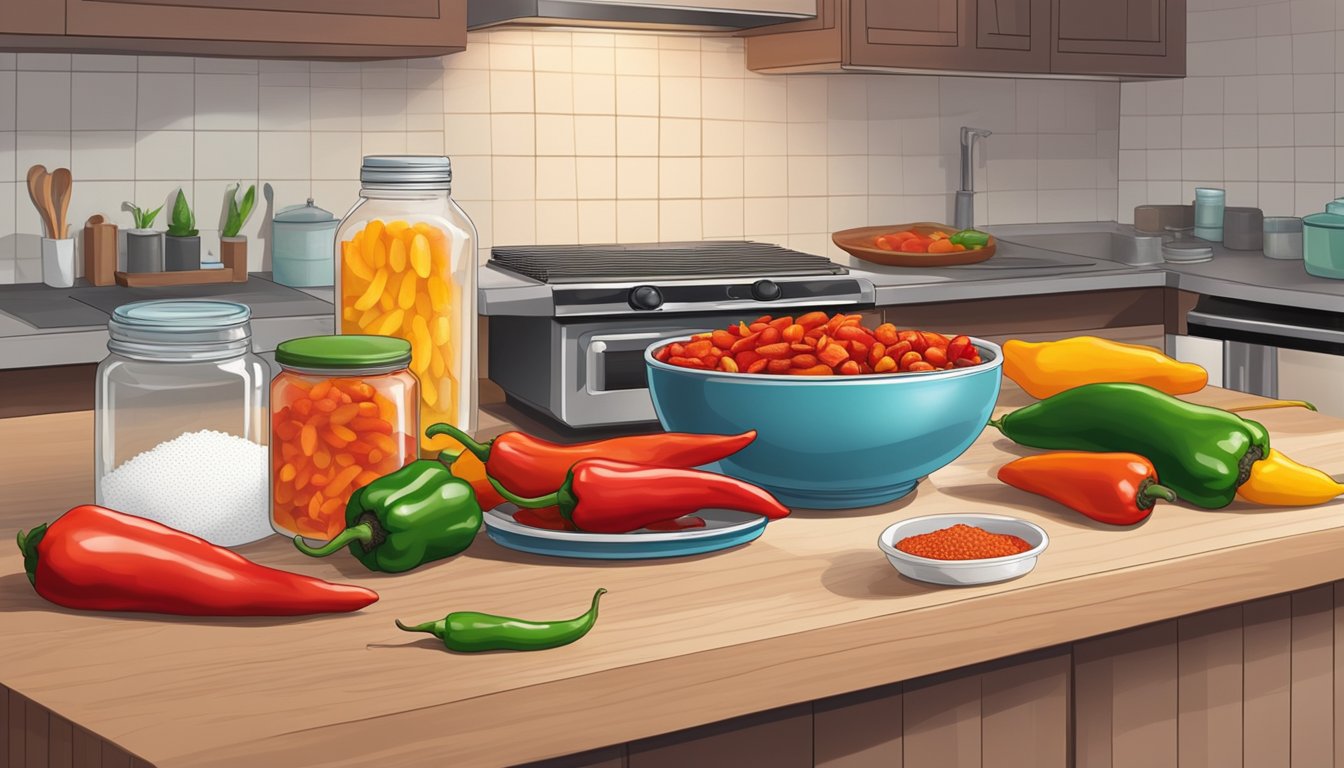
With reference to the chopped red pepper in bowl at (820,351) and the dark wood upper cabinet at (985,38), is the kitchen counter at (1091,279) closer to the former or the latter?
the dark wood upper cabinet at (985,38)

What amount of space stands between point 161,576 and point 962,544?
1.97ft

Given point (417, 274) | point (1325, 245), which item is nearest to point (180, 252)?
point (417, 274)

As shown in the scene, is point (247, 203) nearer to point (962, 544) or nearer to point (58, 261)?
point (58, 261)

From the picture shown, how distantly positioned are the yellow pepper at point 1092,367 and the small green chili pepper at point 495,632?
90cm

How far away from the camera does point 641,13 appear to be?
3.17 m

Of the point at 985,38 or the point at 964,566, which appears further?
the point at 985,38

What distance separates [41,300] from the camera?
2.75 m

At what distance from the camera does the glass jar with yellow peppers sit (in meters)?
1.33

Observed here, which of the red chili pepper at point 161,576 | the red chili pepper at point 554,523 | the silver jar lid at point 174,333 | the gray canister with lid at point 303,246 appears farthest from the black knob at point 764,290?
the red chili pepper at point 161,576

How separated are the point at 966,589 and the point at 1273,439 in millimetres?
675

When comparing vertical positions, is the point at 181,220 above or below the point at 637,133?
below

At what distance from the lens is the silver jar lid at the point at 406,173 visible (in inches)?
51.9

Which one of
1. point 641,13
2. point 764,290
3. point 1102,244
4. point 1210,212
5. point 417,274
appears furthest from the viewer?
point 1102,244

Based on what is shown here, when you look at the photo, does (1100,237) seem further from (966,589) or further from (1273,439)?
(966,589)
